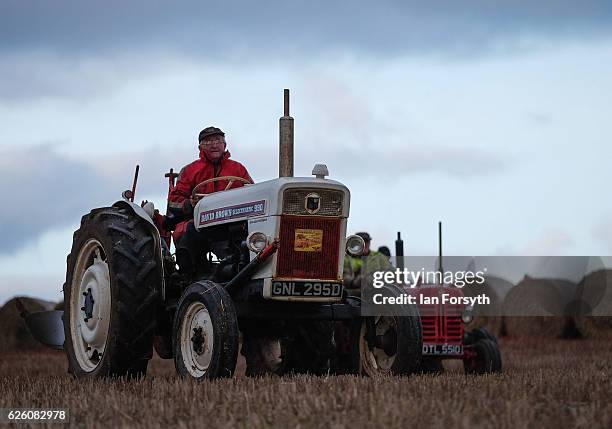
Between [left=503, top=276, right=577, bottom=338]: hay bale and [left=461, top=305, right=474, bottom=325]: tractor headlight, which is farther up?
[left=503, top=276, right=577, bottom=338]: hay bale

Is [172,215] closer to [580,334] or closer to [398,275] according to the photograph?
[398,275]

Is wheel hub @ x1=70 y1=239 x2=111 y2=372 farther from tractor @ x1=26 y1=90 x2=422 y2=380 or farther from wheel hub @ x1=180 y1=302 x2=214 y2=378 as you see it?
wheel hub @ x1=180 y1=302 x2=214 y2=378

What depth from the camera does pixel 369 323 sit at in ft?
29.7

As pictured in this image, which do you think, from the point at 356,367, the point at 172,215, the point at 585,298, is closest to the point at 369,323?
the point at 356,367

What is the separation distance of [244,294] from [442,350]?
4.58 meters

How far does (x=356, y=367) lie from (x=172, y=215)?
2.12 meters

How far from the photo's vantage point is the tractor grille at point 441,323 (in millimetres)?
12359

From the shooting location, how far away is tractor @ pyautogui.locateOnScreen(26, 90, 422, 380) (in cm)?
801

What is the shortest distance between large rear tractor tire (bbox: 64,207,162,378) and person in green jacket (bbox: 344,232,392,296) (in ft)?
12.4

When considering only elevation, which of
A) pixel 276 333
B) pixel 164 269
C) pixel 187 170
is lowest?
pixel 276 333

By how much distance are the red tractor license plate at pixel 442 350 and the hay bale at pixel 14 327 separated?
26.6 ft

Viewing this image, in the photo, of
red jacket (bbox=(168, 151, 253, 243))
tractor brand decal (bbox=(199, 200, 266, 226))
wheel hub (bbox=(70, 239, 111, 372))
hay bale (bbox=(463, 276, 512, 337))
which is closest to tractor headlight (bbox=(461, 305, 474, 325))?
red jacket (bbox=(168, 151, 253, 243))

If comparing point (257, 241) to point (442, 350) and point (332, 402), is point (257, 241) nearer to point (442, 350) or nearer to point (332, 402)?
point (332, 402)

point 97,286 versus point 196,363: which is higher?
point 97,286
